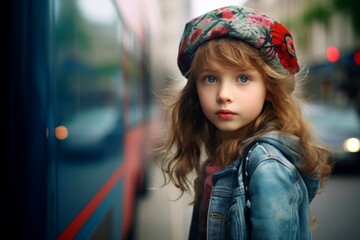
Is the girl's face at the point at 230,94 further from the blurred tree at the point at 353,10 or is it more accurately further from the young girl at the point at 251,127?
the blurred tree at the point at 353,10

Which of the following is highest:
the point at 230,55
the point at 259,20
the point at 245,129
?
the point at 259,20

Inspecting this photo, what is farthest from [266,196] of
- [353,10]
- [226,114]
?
[353,10]

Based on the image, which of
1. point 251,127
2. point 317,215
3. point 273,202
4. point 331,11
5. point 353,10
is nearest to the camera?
point 273,202

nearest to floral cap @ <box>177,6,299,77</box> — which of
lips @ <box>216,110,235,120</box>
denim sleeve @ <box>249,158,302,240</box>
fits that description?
lips @ <box>216,110,235,120</box>

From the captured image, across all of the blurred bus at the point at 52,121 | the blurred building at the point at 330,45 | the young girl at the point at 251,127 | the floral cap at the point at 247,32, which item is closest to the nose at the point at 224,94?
the young girl at the point at 251,127

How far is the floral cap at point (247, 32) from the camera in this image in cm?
168

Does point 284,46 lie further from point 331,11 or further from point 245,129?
point 331,11

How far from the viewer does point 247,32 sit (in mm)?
1677

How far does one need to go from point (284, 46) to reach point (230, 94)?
259 mm

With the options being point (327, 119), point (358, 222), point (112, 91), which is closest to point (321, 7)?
point (327, 119)

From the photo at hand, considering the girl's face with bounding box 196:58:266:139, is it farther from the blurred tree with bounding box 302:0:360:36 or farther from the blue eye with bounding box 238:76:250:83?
the blurred tree with bounding box 302:0:360:36

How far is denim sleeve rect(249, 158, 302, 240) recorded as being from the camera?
149 centimetres

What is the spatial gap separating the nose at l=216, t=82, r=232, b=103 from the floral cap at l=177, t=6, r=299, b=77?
170 mm

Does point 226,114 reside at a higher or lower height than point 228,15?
lower
